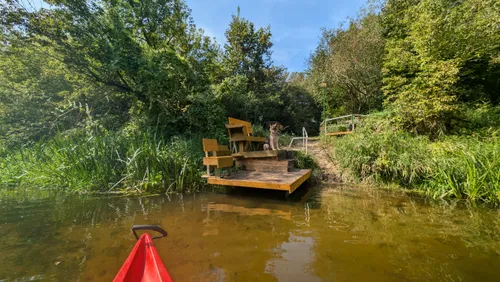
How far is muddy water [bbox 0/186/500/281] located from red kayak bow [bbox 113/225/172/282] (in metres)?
0.59

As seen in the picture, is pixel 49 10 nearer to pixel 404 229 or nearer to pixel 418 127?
pixel 404 229

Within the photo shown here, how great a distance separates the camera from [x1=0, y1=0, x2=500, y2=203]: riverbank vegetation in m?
5.26

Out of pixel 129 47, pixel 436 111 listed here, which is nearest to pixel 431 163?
pixel 436 111

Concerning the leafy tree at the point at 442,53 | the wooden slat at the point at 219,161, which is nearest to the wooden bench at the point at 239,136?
the wooden slat at the point at 219,161

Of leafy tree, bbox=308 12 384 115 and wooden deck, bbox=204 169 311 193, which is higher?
leafy tree, bbox=308 12 384 115

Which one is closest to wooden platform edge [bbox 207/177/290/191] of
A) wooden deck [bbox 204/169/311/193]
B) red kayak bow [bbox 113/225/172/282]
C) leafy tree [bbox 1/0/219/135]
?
wooden deck [bbox 204/169/311/193]

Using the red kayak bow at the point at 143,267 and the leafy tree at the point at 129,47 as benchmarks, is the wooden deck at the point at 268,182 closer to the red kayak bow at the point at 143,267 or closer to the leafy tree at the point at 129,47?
the red kayak bow at the point at 143,267

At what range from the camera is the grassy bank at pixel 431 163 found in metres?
4.29

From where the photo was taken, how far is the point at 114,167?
212 inches

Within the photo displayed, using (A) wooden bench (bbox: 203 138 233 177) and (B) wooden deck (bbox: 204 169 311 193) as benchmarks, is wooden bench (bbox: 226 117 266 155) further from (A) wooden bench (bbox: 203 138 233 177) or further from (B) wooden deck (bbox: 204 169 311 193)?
(B) wooden deck (bbox: 204 169 311 193)

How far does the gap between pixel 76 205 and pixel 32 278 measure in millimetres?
2734

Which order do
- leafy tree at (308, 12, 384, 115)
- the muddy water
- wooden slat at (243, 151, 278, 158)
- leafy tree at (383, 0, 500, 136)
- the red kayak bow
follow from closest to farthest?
the red kayak bow < the muddy water < wooden slat at (243, 151, 278, 158) < leafy tree at (383, 0, 500, 136) < leafy tree at (308, 12, 384, 115)

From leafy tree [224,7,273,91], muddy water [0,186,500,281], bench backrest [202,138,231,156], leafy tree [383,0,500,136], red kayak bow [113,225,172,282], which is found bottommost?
muddy water [0,186,500,281]

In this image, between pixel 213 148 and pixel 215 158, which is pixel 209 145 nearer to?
pixel 213 148
